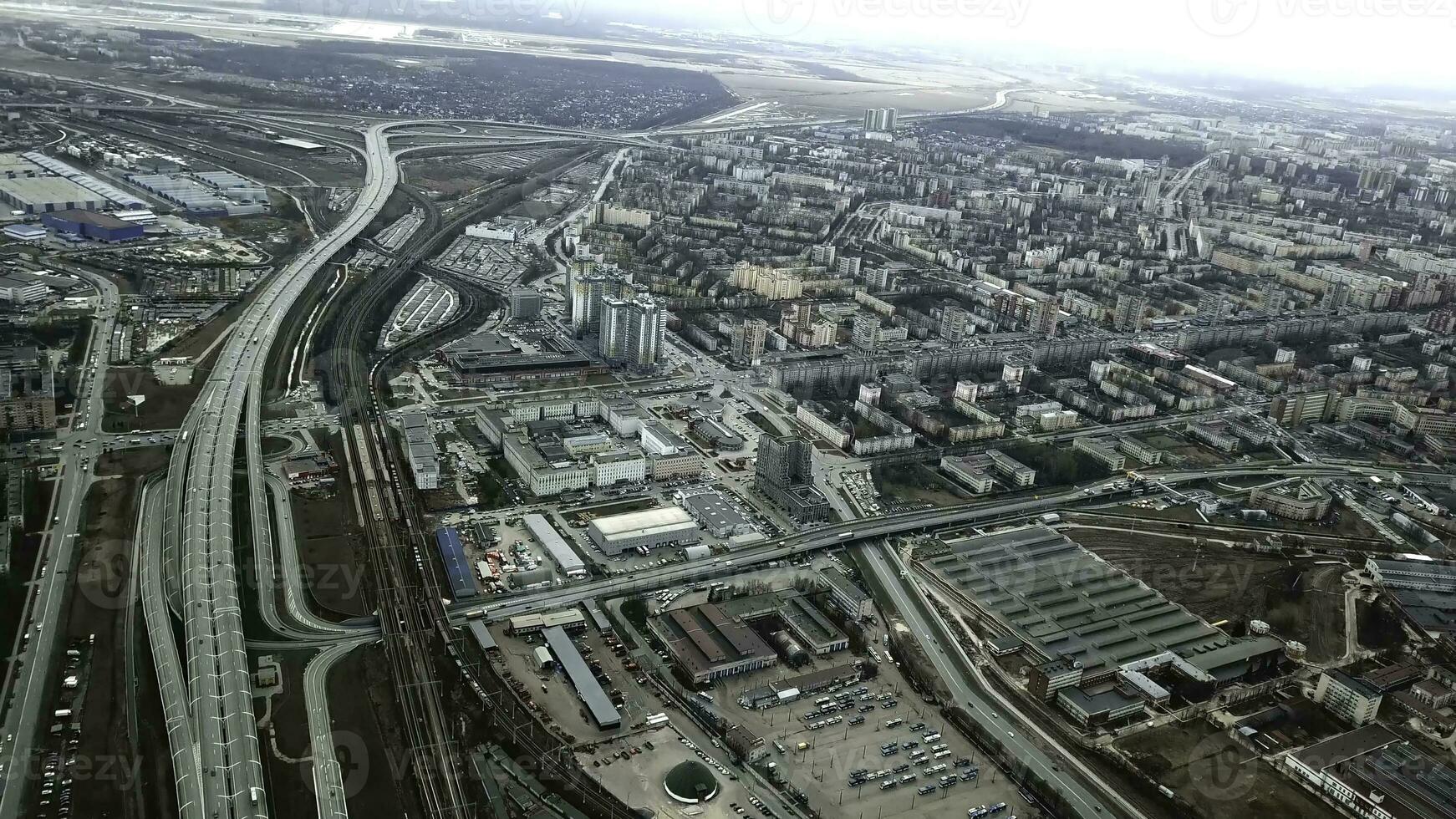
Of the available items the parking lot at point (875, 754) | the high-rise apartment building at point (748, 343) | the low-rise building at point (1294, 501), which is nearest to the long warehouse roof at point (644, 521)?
the parking lot at point (875, 754)

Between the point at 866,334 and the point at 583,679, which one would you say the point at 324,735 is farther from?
the point at 866,334

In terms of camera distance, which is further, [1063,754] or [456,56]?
[456,56]

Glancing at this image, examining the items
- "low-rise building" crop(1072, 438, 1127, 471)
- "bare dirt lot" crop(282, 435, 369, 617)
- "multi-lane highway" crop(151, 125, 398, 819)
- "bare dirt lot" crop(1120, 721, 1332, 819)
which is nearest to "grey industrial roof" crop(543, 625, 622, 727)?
"bare dirt lot" crop(282, 435, 369, 617)

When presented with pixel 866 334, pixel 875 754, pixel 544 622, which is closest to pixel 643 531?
pixel 544 622

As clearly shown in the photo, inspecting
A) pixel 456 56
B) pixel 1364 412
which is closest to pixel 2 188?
pixel 1364 412

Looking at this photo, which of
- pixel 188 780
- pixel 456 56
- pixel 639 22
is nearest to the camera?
pixel 188 780

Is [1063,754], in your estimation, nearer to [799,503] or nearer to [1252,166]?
[799,503]

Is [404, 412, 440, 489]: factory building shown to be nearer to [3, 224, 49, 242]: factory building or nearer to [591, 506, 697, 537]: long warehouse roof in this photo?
[591, 506, 697, 537]: long warehouse roof

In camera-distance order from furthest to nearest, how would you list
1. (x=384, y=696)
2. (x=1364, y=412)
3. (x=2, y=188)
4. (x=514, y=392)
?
1. (x=2, y=188)
2. (x=1364, y=412)
3. (x=514, y=392)
4. (x=384, y=696)

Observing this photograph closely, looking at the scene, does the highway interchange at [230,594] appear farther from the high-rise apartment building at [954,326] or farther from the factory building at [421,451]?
the high-rise apartment building at [954,326]
